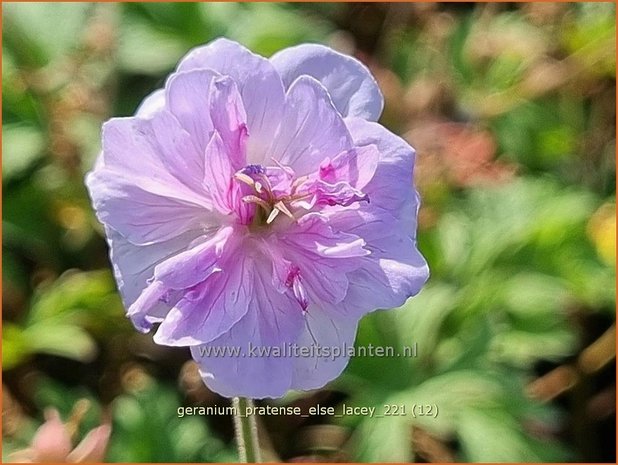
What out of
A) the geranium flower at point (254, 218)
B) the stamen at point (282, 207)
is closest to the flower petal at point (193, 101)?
the geranium flower at point (254, 218)

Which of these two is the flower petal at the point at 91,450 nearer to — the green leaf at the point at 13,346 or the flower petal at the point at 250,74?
the green leaf at the point at 13,346

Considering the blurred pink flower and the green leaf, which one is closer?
the blurred pink flower

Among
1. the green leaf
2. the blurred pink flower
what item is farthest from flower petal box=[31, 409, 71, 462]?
the green leaf

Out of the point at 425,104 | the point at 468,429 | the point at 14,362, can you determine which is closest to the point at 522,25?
the point at 425,104

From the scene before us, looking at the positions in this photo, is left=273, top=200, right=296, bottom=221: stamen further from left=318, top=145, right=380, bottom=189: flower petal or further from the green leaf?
the green leaf

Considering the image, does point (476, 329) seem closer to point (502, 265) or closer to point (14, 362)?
point (502, 265)

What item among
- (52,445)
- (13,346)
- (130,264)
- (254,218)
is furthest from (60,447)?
(254,218)
